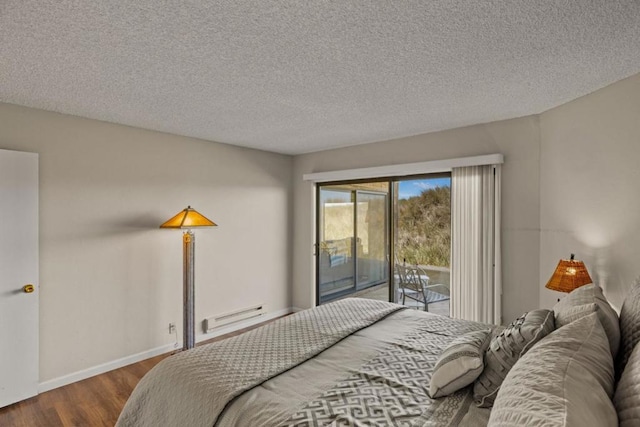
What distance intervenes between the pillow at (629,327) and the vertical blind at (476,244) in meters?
1.76

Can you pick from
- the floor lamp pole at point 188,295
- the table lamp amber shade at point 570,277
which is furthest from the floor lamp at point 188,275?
the table lamp amber shade at point 570,277

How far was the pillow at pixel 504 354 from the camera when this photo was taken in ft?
4.61

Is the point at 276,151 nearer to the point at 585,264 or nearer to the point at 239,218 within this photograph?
the point at 239,218

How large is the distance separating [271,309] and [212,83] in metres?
3.39

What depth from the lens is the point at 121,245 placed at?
3.34 metres

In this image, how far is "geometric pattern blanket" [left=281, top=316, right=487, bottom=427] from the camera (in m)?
1.32

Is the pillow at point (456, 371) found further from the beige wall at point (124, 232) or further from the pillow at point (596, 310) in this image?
the beige wall at point (124, 232)

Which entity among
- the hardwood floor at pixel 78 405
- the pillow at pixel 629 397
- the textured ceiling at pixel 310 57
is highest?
the textured ceiling at pixel 310 57

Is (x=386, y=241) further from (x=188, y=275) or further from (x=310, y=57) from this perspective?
(x=310, y=57)

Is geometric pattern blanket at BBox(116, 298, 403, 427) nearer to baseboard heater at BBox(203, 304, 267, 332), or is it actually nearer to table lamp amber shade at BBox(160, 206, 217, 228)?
table lamp amber shade at BBox(160, 206, 217, 228)

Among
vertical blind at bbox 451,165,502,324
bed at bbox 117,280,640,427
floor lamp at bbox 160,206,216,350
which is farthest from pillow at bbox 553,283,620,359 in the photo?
floor lamp at bbox 160,206,216,350

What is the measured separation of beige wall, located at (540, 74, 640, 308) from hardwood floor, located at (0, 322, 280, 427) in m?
3.83

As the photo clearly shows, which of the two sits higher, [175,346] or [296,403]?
[296,403]

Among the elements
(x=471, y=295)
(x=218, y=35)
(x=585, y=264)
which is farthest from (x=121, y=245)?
(x=585, y=264)
